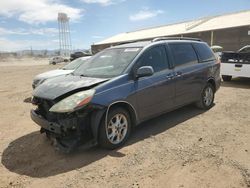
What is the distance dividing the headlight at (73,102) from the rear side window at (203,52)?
356cm

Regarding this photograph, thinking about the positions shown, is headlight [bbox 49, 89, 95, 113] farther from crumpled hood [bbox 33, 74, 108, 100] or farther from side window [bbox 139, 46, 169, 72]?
side window [bbox 139, 46, 169, 72]

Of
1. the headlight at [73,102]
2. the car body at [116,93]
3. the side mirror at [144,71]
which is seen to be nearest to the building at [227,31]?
the car body at [116,93]

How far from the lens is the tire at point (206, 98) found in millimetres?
6773

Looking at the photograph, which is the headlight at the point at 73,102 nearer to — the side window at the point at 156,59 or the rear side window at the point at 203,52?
the side window at the point at 156,59

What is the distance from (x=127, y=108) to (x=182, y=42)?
98.7 inches

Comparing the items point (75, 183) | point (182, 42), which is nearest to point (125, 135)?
point (75, 183)

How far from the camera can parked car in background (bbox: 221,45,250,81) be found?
416 inches

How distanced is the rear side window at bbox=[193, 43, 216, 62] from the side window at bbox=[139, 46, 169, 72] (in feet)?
4.98

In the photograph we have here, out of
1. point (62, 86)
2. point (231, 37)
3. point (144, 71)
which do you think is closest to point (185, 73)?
point (144, 71)

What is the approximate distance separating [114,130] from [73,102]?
0.91 m

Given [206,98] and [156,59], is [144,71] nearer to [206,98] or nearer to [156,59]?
[156,59]

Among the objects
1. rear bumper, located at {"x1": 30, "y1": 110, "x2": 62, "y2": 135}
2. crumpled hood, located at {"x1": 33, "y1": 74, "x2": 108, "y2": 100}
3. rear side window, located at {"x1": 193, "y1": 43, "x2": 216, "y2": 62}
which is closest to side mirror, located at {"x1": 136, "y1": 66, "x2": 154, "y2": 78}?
crumpled hood, located at {"x1": 33, "y1": 74, "x2": 108, "y2": 100}

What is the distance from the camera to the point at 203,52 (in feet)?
22.6

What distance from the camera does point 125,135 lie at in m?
4.74
